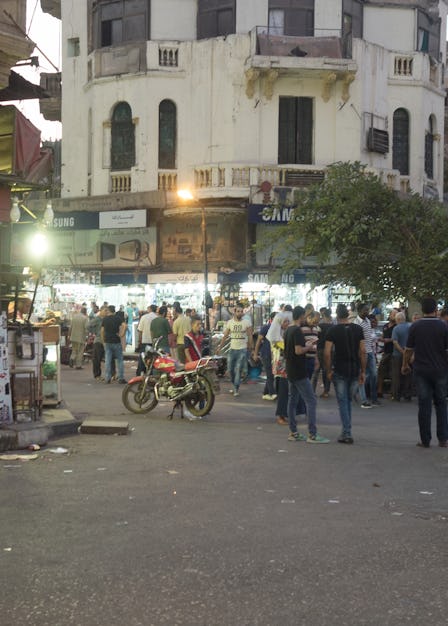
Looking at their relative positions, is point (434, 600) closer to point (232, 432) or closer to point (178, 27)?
point (232, 432)

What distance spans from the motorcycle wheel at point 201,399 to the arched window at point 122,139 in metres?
18.3

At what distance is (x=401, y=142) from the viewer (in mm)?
32719

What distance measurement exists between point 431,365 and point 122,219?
2013 cm

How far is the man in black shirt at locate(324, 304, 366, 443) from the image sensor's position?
1172 cm

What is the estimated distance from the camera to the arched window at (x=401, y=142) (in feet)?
107

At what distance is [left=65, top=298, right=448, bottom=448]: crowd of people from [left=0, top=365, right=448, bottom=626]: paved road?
2.35 feet

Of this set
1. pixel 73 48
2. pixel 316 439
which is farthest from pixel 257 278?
pixel 316 439


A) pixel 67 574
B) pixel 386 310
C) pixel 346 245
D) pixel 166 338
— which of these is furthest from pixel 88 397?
pixel 386 310

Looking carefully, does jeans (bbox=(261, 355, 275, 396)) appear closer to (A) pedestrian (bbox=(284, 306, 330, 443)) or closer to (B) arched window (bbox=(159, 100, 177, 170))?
(A) pedestrian (bbox=(284, 306, 330, 443))

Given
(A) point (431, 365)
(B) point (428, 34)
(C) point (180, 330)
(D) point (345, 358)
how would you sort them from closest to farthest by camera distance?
(A) point (431, 365)
(D) point (345, 358)
(C) point (180, 330)
(B) point (428, 34)

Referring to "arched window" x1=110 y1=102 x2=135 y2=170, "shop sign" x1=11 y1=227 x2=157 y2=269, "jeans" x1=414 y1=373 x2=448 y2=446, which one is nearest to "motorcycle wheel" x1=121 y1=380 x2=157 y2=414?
"jeans" x1=414 y1=373 x2=448 y2=446

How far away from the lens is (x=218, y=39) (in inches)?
1200

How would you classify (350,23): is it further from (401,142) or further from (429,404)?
(429,404)

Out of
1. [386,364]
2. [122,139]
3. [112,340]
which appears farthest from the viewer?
[122,139]
